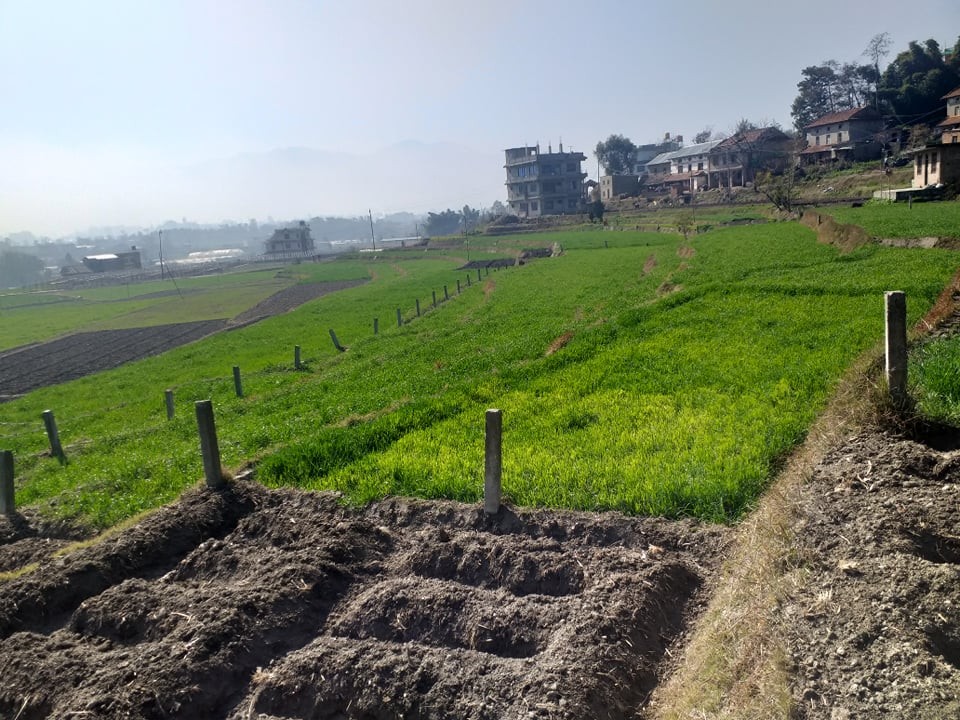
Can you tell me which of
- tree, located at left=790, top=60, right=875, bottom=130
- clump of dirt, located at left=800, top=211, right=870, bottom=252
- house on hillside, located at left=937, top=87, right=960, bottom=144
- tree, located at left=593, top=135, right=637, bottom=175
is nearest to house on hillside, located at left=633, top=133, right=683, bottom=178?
tree, located at left=593, top=135, right=637, bottom=175

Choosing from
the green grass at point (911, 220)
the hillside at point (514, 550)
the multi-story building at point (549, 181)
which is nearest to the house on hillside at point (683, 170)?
the multi-story building at point (549, 181)

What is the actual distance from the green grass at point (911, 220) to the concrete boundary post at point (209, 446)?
30520mm

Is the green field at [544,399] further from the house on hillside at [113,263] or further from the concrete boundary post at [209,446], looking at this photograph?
the house on hillside at [113,263]

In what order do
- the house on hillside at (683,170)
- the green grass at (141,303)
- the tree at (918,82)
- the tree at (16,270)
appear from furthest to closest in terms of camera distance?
the tree at (16,270), the house on hillside at (683,170), the tree at (918,82), the green grass at (141,303)

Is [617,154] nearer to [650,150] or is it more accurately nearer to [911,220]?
[650,150]

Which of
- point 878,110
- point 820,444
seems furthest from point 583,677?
point 878,110

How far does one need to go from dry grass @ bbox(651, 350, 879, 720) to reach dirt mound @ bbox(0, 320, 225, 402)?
3886cm

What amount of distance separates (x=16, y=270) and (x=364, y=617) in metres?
191

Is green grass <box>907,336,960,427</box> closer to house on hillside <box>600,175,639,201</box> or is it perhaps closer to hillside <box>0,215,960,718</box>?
hillside <box>0,215,960,718</box>

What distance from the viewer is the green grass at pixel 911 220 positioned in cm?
3228

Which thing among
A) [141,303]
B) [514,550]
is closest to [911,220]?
[514,550]

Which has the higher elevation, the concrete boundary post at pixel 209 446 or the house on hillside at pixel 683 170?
the house on hillside at pixel 683 170

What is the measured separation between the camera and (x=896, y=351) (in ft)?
30.5

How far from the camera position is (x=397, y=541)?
912 cm
